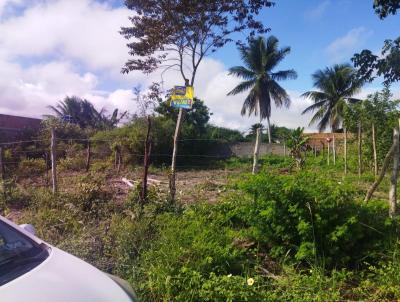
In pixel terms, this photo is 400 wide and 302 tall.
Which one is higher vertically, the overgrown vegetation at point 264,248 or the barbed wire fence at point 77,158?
the barbed wire fence at point 77,158

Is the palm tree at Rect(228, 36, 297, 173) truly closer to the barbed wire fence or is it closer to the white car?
the barbed wire fence

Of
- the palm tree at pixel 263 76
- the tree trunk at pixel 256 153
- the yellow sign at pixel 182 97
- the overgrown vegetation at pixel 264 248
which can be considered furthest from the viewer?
the palm tree at pixel 263 76

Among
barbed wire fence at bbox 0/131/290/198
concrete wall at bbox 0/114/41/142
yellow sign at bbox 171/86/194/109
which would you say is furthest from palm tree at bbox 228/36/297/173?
yellow sign at bbox 171/86/194/109

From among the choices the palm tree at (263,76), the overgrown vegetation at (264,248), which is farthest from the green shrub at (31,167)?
the palm tree at (263,76)

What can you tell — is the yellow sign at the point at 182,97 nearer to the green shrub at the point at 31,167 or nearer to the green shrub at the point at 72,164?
the green shrub at the point at 31,167

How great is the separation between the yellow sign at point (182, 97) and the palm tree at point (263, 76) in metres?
25.8

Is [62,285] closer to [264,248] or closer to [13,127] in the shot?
[264,248]

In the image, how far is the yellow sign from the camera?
8.22 metres

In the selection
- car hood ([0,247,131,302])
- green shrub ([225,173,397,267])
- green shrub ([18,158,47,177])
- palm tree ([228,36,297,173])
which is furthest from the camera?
palm tree ([228,36,297,173])

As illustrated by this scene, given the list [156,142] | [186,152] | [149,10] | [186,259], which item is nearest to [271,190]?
[186,259]

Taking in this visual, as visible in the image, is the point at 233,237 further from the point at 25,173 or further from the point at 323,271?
the point at 25,173

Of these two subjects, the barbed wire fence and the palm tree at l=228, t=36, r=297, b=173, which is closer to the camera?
the barbed wire fence

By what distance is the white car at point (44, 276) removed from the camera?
232cm

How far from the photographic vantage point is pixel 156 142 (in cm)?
2036
